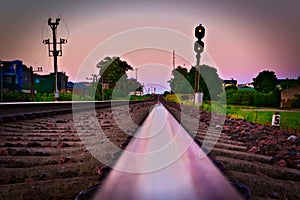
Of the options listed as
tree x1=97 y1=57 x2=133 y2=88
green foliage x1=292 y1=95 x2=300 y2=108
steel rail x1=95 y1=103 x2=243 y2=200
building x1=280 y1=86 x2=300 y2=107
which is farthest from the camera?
tree x1=97 y1=57 x2=133 y2=88

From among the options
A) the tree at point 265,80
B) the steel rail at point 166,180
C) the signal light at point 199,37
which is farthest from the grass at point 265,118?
the tree at point 265,80

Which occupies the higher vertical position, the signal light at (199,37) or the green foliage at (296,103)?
the signal light at (199,37)

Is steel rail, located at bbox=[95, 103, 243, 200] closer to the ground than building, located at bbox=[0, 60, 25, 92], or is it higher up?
closer to the ground

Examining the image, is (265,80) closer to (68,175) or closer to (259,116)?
(259,116)

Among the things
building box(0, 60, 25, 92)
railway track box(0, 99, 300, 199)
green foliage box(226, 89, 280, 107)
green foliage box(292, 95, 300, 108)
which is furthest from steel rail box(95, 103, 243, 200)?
building box(0, 60, 25, 92)

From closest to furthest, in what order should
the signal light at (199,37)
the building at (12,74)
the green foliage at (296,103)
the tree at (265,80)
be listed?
the signal light at (199,37), the green foliage at (296,103), the building at (12,74), the tree at (265,80)

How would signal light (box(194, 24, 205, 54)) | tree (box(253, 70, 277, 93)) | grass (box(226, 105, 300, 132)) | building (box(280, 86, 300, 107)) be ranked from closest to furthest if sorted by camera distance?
grass (box(226, 105, 300, 132)) → signal light (box(194, 24, 205, 54)) → building (box(280, 86, 300, 107)) → tree (box(253, 70, 277, 93))

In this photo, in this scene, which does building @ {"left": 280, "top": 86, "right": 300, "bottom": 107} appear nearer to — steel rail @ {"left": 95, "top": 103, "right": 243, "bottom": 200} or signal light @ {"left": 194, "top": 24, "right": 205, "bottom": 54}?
signal light @ {"left": 194, "top": 24, "right": 205, "bottom": 54}

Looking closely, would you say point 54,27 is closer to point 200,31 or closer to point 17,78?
point 200,31

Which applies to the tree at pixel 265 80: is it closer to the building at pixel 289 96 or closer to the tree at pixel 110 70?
the tree at pixel 110 70

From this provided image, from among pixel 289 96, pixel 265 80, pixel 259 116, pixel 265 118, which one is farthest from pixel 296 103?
pixel 265 80

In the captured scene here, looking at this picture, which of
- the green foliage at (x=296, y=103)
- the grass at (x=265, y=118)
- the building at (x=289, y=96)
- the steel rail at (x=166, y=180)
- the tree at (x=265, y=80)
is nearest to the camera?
the steel rail at (x=166, y=180)

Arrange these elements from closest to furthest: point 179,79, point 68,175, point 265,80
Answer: point 68,175 → point 179,79 → point 265,80

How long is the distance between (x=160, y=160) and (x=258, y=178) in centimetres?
74
